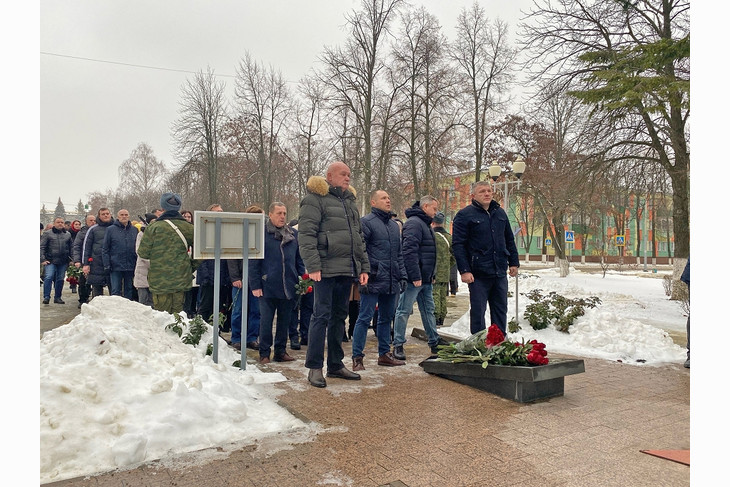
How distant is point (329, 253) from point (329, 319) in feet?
2.33

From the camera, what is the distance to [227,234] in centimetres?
550

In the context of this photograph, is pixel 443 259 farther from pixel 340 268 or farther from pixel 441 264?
pixel 340 268

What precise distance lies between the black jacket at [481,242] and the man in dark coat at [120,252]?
19.8 feet

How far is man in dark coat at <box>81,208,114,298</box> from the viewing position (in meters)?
9.57

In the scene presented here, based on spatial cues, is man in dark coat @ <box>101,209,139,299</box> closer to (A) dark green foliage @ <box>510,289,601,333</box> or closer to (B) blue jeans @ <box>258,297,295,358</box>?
(B) blue jeans @ <box>258,297,295,358</box>

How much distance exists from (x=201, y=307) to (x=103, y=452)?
193 inches

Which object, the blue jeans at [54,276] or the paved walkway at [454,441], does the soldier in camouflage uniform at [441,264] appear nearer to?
the paved walkway at [454,441]

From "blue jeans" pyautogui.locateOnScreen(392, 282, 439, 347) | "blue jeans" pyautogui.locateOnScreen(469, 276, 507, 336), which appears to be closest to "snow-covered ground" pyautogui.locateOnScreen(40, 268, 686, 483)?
"blue jeans" pyautogui.locateOnScreen(392, 282, 439, 347)

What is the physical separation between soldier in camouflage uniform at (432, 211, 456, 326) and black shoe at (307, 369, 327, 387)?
140 inches

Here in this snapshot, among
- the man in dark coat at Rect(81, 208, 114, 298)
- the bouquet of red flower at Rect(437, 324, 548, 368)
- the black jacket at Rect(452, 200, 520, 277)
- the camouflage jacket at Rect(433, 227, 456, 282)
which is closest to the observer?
the bouquet of red flower at Rect(437, 324, 548, 368)

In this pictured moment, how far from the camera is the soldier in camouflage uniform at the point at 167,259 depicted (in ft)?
21.1

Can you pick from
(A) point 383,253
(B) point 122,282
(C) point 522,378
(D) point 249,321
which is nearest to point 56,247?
(B) point 122,282

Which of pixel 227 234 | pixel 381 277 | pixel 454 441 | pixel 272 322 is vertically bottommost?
pixel 454 441

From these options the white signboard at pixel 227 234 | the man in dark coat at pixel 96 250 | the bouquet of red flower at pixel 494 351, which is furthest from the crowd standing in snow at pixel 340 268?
the man in dark coat at pixel 96 250
